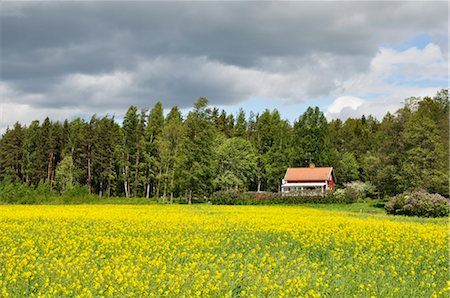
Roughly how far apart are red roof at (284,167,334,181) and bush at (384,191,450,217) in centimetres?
3450

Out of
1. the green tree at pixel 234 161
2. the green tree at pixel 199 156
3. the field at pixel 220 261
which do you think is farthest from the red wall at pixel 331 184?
the field at pixel 220 261

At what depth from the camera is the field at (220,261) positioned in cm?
923

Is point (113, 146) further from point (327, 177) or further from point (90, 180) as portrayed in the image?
A: point (327, 177)

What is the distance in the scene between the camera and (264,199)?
5156 cm

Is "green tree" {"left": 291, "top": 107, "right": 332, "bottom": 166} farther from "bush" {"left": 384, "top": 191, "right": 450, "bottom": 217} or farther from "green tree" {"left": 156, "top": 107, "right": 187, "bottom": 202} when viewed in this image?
"bush" {"left": 384, "top": 191, "right": 450, "bottom": 217}

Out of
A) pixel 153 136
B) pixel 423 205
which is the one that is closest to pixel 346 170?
pixel 153 136

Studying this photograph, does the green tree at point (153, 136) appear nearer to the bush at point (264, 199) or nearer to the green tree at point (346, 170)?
the bush at point (264, 199)

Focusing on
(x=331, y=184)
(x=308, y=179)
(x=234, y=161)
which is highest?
(x=234, y=161)

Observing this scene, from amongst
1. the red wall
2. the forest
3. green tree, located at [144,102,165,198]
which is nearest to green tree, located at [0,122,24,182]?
the forest

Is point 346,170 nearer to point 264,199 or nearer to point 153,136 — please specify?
point 153,136

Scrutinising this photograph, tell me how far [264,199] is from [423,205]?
2102cm

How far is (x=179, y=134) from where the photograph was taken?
64.4 meters

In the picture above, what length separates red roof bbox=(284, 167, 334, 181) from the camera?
6981cm

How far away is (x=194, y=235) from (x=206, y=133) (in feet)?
132
